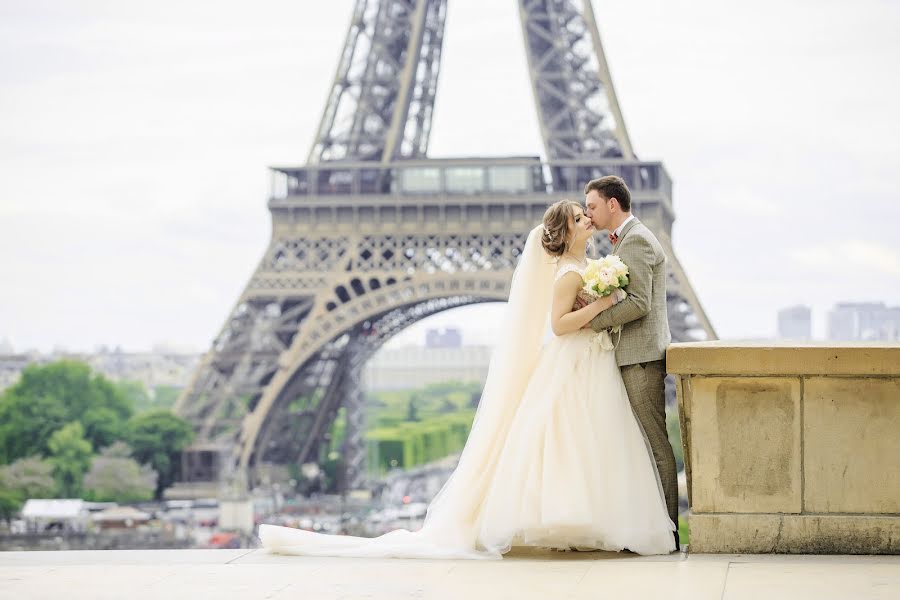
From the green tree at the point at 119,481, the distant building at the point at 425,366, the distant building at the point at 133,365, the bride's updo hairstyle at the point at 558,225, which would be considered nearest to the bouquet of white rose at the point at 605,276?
the bride's updo hairstyle at the point at 558,225

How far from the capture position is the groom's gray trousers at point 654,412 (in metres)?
7.38

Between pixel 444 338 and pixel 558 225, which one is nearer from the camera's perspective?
pixel 558 225

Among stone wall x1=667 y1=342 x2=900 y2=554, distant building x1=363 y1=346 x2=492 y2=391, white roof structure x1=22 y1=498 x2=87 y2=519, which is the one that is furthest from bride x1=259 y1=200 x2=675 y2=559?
distant building x1=363 y1=346 x2=492 y2=391

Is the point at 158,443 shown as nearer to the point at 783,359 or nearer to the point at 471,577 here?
the point at 783,359

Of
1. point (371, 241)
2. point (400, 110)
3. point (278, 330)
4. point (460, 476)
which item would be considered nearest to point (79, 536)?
point (278, 330)

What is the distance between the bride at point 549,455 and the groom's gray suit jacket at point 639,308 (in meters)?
0.07

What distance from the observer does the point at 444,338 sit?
248 ft

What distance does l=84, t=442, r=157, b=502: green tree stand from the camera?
145ft

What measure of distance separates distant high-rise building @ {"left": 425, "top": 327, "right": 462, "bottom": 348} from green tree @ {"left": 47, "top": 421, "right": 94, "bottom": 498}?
27.8m

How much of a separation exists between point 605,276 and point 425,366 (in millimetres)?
63397

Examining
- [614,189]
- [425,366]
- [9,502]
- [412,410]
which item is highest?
[614,189]

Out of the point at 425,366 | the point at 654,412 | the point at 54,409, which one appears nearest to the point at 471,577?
the point at 654,412

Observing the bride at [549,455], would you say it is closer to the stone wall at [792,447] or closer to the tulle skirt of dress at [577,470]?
the tulle skirt of dress at [577,470]

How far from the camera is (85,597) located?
6145 mm
